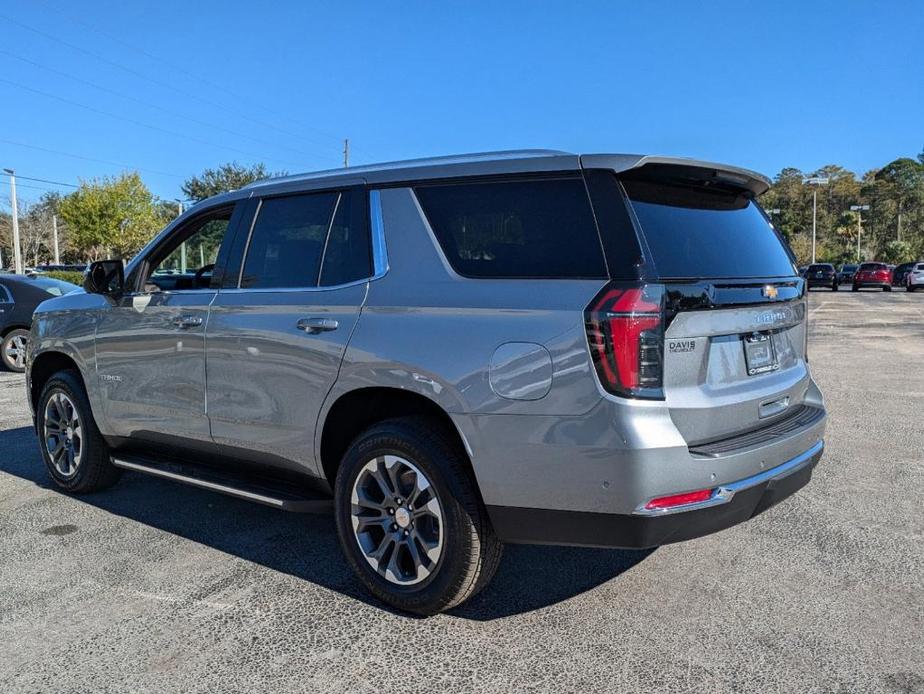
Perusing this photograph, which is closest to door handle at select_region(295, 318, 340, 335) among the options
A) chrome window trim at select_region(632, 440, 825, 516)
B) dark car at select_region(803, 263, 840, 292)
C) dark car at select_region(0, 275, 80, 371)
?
chrome window trim at select_region(632, 440, 825, 516)

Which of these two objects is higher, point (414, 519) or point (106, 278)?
point (106, 278)

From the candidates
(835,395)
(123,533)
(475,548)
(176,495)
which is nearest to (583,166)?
(475,548)

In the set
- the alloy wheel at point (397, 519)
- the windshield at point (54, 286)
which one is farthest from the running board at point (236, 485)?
the windshield at point (54, 286)

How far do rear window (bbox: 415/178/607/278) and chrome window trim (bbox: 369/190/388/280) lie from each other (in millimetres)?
270

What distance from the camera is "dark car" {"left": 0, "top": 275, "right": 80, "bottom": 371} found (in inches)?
461

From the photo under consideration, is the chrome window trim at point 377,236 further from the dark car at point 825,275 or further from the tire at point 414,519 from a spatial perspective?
the dark car at point 825,275

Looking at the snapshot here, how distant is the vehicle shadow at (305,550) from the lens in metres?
3.58

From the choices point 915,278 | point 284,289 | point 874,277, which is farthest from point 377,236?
point 915,278

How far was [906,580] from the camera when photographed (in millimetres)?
3672

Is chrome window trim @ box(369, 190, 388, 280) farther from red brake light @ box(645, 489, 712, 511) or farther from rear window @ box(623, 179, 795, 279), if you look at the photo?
red brake light @ box(645, 489, 712, 511)

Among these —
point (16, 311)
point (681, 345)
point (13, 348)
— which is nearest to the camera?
point (681, 345)

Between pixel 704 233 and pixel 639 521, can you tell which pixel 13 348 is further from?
pixel 639 521

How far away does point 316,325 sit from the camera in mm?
3588

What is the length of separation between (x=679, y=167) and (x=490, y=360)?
1.14 meters
